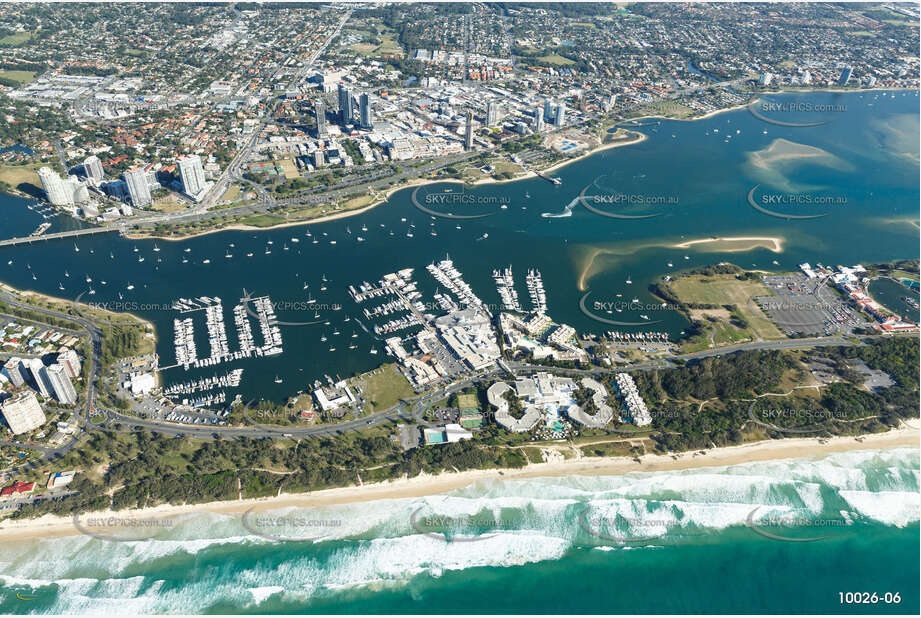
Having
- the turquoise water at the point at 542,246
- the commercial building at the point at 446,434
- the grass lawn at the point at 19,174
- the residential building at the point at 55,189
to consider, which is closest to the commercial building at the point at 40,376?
the turquoise water at the point at 542,246

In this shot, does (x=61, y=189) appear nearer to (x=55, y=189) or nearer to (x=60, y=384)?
(x=55, y=189)

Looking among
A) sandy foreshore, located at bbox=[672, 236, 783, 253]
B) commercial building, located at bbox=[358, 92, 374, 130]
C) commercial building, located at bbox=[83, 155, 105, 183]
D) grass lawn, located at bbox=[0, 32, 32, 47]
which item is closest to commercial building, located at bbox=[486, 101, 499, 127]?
commercial building, located at bbox=[358, 92, 374, 130]

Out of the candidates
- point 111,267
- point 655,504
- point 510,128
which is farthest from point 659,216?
point 111,267

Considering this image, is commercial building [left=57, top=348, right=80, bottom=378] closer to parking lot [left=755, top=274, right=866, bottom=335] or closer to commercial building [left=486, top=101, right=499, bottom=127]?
parking lot [left=755, top=274, right=866, bottom=335]

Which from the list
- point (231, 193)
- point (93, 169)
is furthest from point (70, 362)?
point (93, 169)

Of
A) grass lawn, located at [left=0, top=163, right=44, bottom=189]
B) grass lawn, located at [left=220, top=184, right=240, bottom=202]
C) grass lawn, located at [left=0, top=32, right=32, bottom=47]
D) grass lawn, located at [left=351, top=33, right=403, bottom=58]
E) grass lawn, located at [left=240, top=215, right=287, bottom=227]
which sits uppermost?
grass lawn, located at [left=0, top=32, right=32, bottom=47]

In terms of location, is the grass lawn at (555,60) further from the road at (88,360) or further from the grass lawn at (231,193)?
the road at (88,360)
